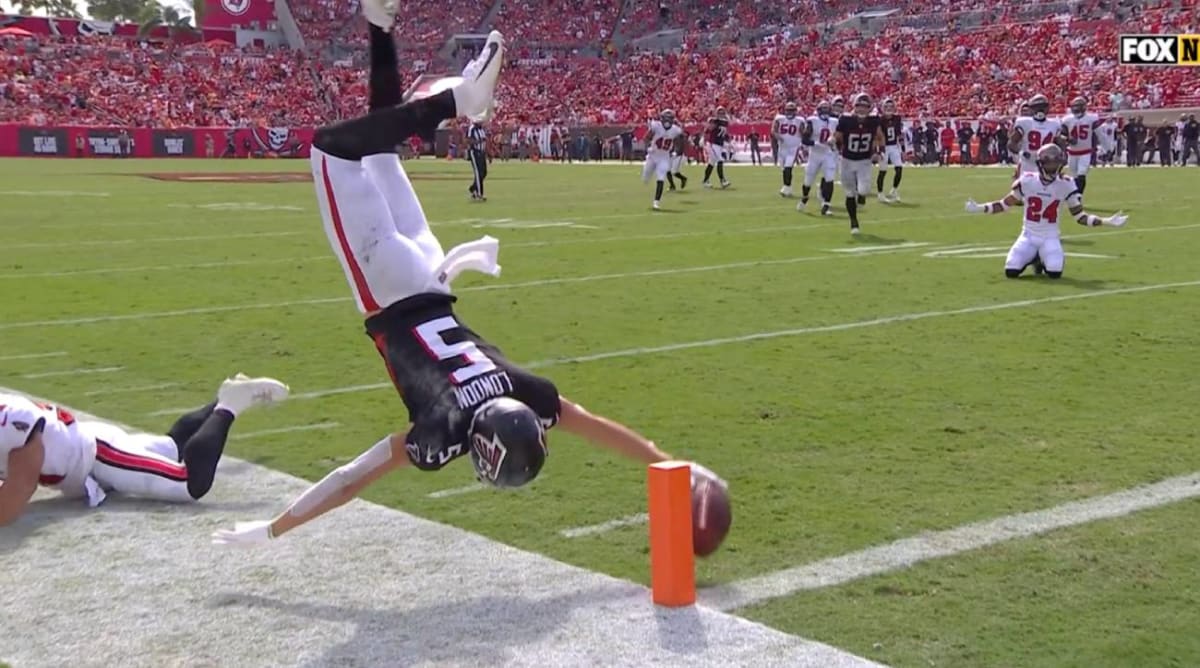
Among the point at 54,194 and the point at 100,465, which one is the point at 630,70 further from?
the point at 100,465

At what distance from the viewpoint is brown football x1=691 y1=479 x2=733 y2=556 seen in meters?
3.77

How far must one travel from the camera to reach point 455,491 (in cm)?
483

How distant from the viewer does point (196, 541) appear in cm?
433

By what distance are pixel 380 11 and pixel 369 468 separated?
1.36 meters

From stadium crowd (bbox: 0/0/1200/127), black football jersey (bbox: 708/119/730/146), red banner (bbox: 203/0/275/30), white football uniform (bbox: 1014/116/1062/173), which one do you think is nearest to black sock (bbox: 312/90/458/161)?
white football uniform (bbox: 1014/116/1062/173)

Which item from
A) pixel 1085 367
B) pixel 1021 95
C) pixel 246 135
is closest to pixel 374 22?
pixel 1085 367

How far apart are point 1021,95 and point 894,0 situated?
13.3m

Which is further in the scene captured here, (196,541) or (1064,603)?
(196,541)

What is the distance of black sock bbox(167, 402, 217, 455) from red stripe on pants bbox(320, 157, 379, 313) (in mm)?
1401

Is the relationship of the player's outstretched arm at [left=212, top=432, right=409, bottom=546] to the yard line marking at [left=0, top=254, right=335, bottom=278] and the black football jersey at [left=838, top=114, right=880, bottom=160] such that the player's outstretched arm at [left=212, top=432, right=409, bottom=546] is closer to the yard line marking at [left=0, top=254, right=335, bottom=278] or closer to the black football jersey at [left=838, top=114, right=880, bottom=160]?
the yard line marking at [left=0, top=254, right=335, bottom=278]

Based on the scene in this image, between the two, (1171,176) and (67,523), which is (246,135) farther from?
(67,523)

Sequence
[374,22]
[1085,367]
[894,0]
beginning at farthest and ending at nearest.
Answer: [894,0] → [1085,367] → [374,22]

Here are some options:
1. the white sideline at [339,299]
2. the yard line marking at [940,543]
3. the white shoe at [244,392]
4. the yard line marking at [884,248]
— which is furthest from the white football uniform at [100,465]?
A: the yard line marking at [884,248]

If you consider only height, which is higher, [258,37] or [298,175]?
[258,37]
